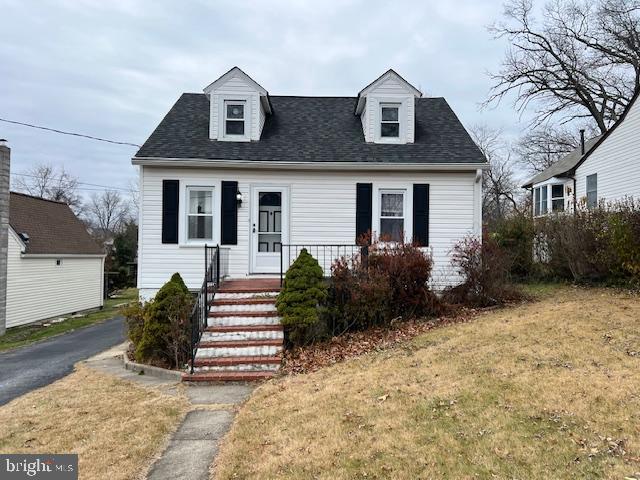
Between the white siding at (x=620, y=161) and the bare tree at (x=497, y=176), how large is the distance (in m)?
22.0

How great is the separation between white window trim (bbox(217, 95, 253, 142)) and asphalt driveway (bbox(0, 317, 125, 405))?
22.0 feet

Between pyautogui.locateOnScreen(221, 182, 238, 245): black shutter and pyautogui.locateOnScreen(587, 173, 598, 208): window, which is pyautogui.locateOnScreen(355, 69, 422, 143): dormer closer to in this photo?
pyautogui.locateOnScreen(221, 182, 238, 245): black shutter

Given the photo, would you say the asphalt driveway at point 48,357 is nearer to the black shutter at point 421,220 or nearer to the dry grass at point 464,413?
the dry grass at point 464,413

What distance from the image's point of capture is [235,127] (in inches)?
450

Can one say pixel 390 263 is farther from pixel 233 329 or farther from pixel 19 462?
pixel 19 462

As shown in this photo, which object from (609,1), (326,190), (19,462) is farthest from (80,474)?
(609,1)

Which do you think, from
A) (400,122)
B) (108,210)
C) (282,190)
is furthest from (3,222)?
(108,210)

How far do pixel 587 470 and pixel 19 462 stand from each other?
17.3 feet

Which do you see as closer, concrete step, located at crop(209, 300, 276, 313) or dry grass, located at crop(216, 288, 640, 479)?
dry grass, located at crop(216, 288, 640, 479)

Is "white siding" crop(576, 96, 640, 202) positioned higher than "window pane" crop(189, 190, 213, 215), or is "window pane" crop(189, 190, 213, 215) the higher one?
"white siding" crop(576, 96, 640, 202)

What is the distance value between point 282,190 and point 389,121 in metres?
3.60

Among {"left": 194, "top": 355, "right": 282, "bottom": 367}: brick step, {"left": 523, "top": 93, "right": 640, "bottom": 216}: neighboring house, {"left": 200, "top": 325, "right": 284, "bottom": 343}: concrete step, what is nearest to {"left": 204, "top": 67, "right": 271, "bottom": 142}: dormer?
{"left": 200, "top": 325, "right": 284, "bottom": 343}: concrete step

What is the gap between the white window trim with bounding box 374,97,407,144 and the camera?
11453mm

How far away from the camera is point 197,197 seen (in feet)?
35.1
